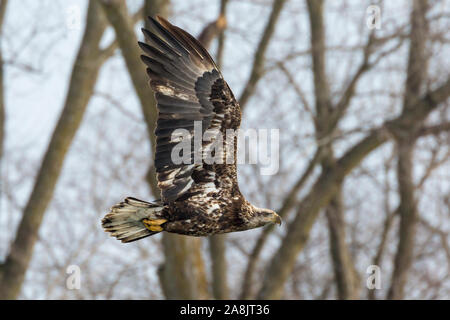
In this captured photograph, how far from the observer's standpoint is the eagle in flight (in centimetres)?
475

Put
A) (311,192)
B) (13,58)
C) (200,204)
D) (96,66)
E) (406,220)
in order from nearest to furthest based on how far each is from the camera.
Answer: (200,204) → (311,192) → (406,220) → (96,66) → (13,58)

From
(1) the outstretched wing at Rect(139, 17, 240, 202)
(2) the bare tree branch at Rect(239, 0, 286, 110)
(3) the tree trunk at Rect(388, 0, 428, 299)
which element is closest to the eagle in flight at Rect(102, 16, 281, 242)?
(1) the outstretched wing at Rect(139, 17, 240, 202)

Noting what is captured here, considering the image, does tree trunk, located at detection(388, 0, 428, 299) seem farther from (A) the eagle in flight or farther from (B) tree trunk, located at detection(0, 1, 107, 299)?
(A) the eagle in flight

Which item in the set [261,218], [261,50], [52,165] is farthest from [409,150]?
[261,218]

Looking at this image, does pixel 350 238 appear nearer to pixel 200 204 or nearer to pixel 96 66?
pixel 96 66

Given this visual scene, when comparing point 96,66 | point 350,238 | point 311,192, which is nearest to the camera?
point 311,192

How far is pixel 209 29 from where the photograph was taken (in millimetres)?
8484

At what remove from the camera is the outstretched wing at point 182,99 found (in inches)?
189

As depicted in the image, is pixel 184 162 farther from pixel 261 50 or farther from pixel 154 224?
pixel 261 50

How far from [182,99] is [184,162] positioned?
42cm

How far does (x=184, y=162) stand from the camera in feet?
15.9
